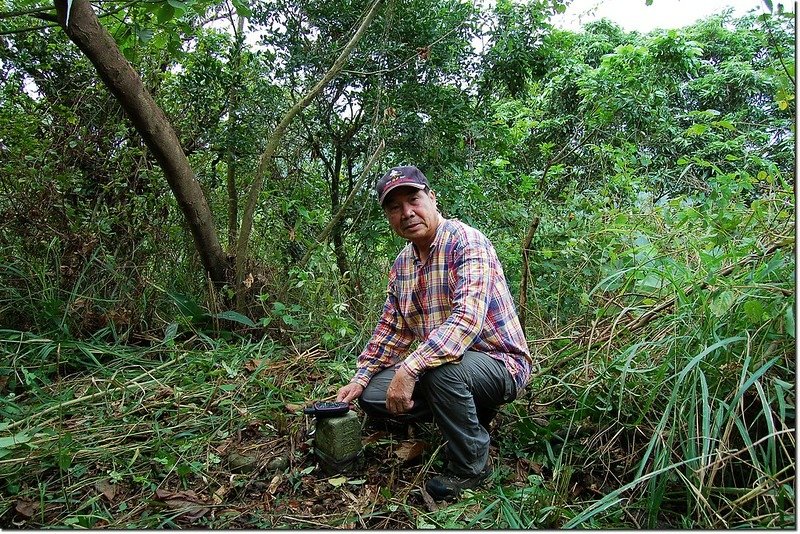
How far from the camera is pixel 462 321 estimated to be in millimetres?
1974

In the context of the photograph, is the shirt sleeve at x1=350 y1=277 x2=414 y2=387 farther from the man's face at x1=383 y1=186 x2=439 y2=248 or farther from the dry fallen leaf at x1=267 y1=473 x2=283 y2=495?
the dry fallen leaf at x1=267 y1=473 x2=283 y2=495

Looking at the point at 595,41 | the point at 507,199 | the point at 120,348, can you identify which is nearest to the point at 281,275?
the point at 120,348

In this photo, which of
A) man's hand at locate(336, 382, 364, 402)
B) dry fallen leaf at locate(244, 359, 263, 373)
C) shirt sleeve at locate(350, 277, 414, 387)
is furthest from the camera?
dry fallen leaf at locate(244, 359, 263, 373)

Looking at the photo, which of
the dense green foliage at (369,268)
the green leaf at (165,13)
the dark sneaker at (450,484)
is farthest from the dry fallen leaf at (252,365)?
the green leaf at (165,13)

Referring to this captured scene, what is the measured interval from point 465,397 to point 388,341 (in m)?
0.58

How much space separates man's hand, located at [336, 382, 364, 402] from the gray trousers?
37 centimetres

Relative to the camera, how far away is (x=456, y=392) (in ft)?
6.44

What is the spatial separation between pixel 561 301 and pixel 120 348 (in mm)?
2955

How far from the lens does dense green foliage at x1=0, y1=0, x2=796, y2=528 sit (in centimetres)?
177

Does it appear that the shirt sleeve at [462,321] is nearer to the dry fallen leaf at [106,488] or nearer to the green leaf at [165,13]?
the dry fallen leaf at [106,488]

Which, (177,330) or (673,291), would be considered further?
(177,330)

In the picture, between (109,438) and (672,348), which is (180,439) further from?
(672,348)

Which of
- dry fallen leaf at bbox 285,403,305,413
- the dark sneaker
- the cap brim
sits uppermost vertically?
the cap brim

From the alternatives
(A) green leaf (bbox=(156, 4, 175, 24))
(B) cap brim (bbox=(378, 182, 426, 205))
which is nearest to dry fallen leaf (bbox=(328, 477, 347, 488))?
(B) cap brim (bbox=(378, 182, 426, 205))
